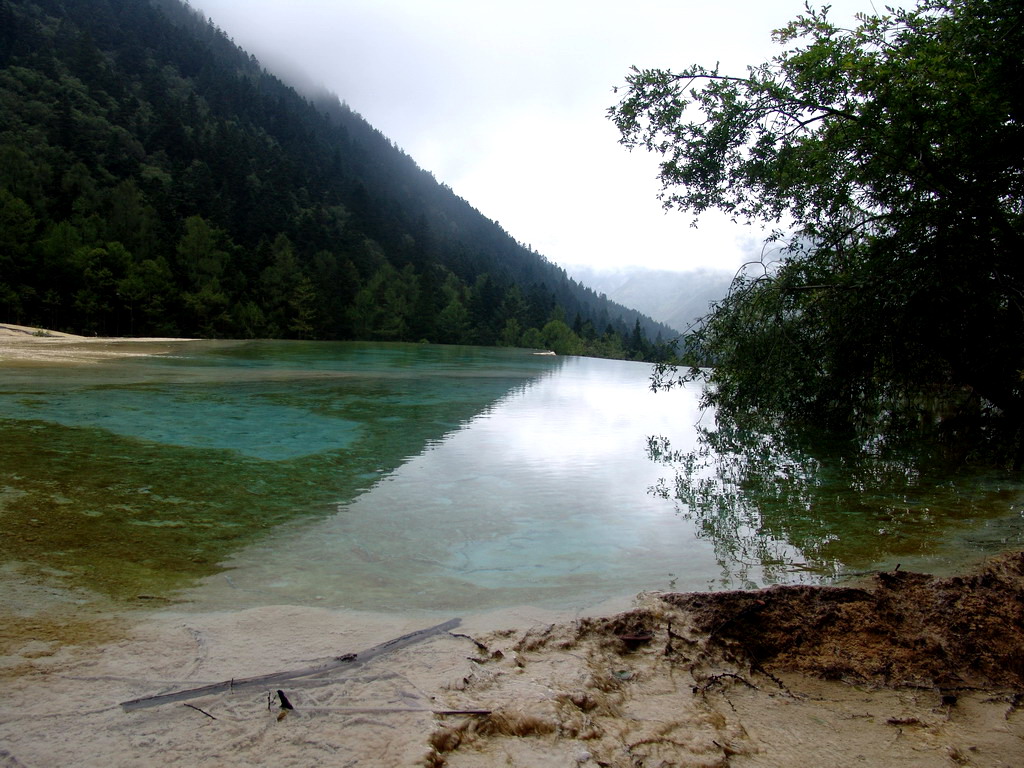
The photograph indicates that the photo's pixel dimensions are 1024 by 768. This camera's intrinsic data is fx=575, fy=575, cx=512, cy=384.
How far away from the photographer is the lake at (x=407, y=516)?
4.49 metres

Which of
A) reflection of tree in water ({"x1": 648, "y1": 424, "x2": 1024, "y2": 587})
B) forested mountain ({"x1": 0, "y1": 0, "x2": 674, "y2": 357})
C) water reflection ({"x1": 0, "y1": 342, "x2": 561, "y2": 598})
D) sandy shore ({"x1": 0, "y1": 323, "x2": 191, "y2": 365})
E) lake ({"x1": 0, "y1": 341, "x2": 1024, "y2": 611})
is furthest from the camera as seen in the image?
forested mountain ({"x1": 0, "y1": 0, "x2": 674, "y2": 357})

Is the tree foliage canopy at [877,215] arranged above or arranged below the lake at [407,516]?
above

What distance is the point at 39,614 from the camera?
3488mm

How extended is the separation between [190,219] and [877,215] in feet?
287

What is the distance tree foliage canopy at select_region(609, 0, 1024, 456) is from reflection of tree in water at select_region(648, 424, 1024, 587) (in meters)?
1.24

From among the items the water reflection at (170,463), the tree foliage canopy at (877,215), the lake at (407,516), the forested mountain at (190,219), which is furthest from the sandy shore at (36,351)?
the forested mountain at (190,219)

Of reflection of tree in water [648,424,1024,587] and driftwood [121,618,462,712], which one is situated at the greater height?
reflection of tree in water [648,424,1024,587]

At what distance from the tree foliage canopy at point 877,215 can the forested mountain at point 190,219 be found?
217 ft

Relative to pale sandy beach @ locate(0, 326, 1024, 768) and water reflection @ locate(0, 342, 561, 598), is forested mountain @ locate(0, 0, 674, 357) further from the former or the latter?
pale sandy beach @ locate(0, 326, 1024, 768)

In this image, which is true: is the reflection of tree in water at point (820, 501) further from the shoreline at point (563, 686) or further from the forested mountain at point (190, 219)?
the forested mountain at point (190, 219)

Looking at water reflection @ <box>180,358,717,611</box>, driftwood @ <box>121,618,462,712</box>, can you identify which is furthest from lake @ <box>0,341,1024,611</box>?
driftwood @ <box>121,618,462,712</box>

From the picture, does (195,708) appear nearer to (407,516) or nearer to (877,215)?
(407,516)

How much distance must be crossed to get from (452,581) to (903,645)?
3007 millimetres

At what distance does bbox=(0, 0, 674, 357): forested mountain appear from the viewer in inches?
2435
